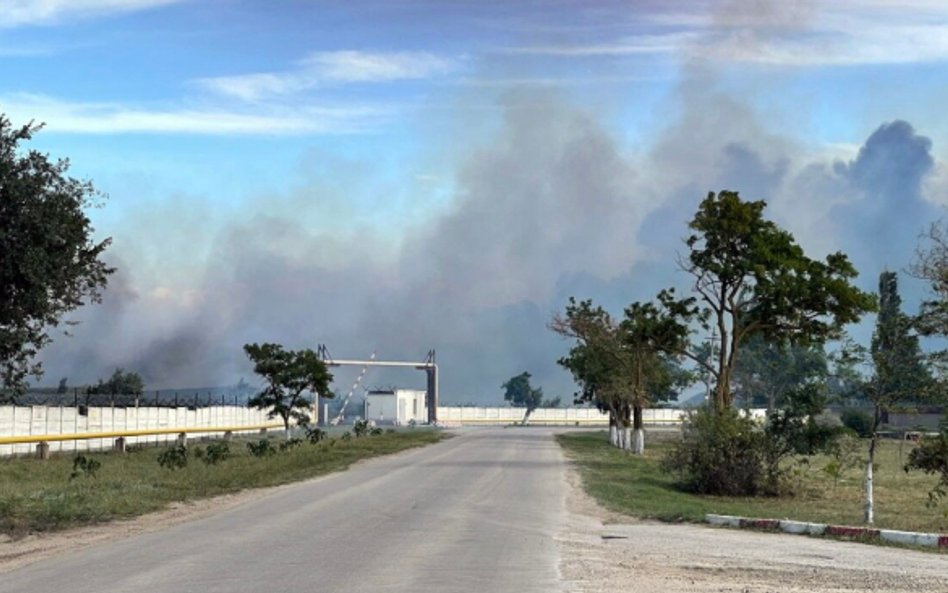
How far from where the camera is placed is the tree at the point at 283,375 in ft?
238

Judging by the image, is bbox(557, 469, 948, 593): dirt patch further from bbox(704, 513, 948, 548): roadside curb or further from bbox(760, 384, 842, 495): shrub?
bbox(760, 384, 842, 495): shrub

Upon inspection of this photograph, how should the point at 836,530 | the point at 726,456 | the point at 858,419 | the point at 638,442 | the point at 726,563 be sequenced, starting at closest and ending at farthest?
the point at 726,563, the point at 836,530, the point at 726,456, the point at 638,442, the point at 858,419

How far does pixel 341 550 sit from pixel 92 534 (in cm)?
568

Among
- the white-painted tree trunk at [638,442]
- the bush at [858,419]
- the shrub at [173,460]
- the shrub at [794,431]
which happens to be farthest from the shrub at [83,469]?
the bush at [858,419]

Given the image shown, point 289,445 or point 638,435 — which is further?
point 638,435

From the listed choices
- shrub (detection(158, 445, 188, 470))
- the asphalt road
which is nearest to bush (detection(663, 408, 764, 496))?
the asphalt road

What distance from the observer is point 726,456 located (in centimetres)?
3319

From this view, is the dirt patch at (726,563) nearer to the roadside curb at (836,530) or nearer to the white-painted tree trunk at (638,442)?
the roadside curb at (836,530)

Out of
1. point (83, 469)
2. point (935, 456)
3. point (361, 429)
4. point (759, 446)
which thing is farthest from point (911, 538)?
point (361, 429)

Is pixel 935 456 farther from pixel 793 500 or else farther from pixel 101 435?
pixel 101 435

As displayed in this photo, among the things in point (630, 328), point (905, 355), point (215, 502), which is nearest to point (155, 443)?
point (630, 328)

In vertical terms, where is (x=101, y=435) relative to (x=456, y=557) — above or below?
above

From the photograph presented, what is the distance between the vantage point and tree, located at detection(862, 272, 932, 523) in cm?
2414

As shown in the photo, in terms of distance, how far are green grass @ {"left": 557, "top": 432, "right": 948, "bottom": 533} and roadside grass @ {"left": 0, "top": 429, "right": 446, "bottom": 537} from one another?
9189mm
